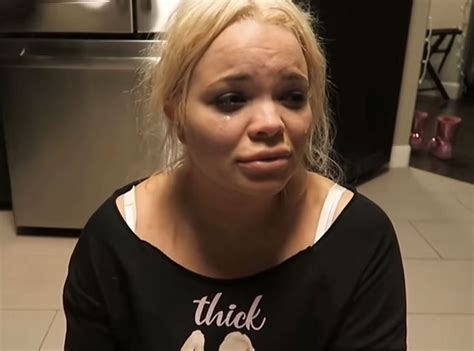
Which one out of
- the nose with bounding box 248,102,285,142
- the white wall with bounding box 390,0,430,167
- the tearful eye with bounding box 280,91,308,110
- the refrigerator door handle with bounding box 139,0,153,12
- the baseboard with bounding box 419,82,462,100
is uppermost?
the refrigerator door handle with bounding box 139,0,153,12

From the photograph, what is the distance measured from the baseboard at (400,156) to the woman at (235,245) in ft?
6.05

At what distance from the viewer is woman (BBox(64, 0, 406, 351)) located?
653mm

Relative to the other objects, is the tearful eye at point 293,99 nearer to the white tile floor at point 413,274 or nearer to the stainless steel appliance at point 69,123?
the white tile floor at point 413,274

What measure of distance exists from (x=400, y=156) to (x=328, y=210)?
1.90m

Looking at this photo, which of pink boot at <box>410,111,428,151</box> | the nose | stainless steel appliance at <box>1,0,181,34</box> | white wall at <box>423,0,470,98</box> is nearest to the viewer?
the nose

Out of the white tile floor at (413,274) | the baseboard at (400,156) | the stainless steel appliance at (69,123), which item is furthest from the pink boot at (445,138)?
the stainless steel appliance at (69,123)

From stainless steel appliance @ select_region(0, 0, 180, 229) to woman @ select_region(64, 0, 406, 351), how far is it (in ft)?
3.02

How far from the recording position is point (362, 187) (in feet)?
7.71

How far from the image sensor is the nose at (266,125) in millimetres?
624

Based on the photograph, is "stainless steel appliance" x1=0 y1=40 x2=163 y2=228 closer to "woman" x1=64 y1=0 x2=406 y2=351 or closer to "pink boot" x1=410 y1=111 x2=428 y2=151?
"woman" x1=64 y1=0 x2=406 y2=351

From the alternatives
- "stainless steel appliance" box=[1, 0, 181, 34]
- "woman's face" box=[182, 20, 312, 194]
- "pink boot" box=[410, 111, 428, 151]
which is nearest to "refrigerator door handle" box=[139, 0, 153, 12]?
"stainless steel appliance" box=[1, 0, 181, 34]

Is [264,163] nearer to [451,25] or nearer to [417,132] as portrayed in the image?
[417,132]

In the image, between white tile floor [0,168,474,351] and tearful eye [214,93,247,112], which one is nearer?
tearful eye [214,93,247,112]

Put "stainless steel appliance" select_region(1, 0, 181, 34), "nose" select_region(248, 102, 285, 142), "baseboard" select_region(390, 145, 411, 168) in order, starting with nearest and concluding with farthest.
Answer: "nose" select_region(248, 102, 285, 142)
"stainless steel appliance" select_region(1, 0, 181, 34)
"baseboard" select_region(390, 145, 411, 168)
